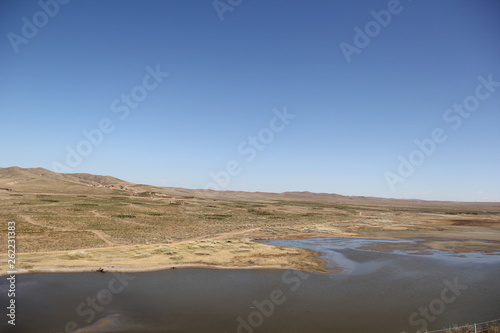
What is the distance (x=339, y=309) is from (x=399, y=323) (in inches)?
132

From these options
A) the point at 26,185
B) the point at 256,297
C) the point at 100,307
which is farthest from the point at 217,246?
the point at 26,185

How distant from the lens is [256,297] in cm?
2016
